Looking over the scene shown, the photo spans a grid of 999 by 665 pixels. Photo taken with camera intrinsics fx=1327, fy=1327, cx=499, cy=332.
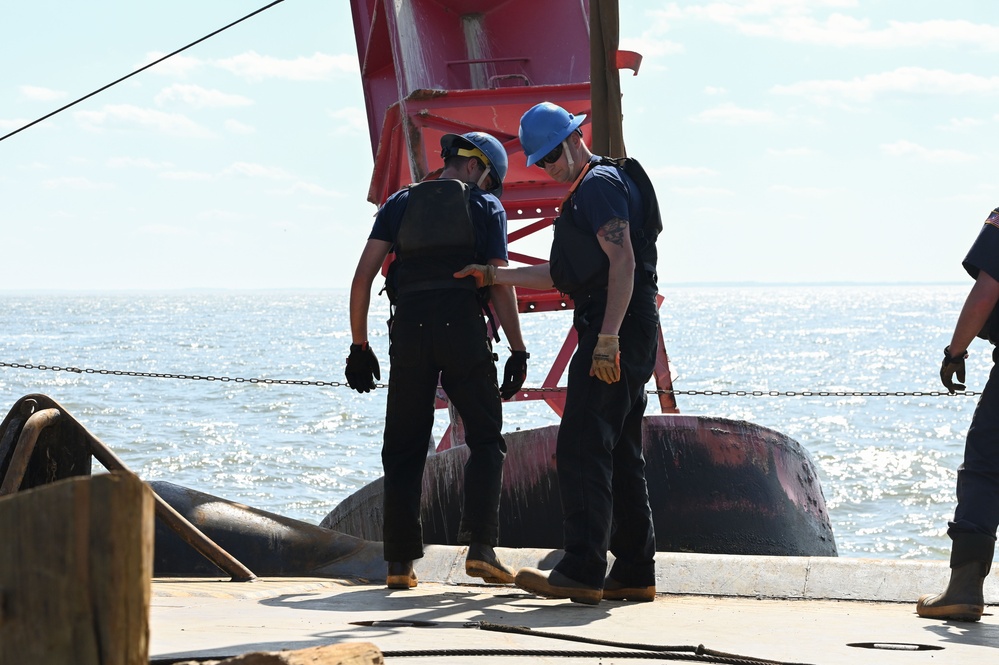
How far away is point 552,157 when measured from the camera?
4.73 meters

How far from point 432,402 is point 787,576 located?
5.12 feet

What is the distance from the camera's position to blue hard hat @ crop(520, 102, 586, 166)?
4.64 m

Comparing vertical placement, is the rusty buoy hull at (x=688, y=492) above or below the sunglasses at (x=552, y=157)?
below

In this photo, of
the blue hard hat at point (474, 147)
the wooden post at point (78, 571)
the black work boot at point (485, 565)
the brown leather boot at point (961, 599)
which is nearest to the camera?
the wooden post at point (78, 571)

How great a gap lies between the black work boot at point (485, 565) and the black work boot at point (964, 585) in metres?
1.50

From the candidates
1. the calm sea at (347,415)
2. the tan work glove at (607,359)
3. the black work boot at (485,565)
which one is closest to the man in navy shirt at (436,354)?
the black work boot at (485,565)

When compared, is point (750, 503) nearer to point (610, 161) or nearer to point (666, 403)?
point (666, 403)

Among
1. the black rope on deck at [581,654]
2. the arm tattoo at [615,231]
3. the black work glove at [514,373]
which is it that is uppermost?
the arm tattoo at [615,231]

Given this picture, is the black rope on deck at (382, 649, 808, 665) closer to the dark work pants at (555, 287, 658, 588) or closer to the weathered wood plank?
the weathered wood plank

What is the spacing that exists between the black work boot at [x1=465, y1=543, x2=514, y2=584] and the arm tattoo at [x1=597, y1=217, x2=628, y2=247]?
1.31 metres

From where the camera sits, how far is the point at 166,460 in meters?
21.2

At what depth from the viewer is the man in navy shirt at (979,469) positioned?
4371mm

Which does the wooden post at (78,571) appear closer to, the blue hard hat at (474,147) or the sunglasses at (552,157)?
the sunglasses at (552,157)

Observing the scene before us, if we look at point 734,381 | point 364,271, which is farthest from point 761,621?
point 734,381
